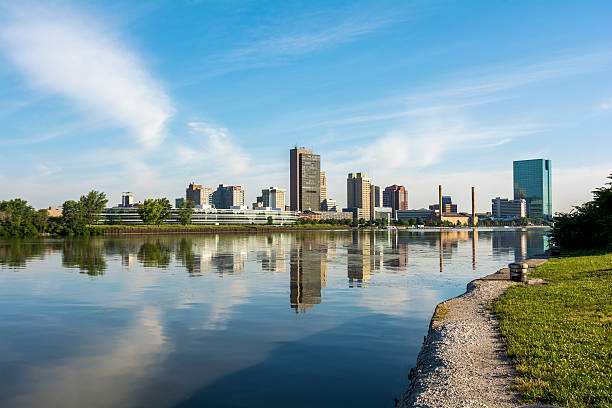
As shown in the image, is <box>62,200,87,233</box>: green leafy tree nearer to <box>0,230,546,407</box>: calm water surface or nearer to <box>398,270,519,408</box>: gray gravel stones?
<box>0,230,546,407</box>: calm water surface

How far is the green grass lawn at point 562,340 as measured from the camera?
10641 millimetres

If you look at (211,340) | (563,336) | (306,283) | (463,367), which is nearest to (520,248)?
(306,283)

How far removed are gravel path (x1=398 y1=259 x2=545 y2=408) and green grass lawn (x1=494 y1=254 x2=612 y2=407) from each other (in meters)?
0.49

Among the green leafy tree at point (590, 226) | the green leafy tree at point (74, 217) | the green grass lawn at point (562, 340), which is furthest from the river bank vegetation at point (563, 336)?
the green leafy tree at point (74, 217)

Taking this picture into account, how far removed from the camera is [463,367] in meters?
13.5

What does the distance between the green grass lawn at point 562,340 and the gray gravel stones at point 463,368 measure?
1.60ft

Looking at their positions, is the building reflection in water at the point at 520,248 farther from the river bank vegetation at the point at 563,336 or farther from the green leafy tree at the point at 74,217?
the green leafy tree at the point at 74,217

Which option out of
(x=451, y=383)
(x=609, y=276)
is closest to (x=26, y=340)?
(x=451, y=383)

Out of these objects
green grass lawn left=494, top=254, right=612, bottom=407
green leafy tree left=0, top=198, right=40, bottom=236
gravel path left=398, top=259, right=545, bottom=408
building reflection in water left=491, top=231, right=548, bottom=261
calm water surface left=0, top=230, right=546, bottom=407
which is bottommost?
building reflection in water left=491, top=231, right=548, bottom=261

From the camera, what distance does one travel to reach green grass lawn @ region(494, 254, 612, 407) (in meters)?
10.6

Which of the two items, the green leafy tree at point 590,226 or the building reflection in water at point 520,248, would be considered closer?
the green leafy tree at point 590,226

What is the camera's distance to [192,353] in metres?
19.0

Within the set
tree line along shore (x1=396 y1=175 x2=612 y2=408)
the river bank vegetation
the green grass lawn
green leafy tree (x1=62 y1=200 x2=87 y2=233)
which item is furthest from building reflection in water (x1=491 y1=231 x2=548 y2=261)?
green leafy tree (x1=62 y1=200 x2=87 y2=233)

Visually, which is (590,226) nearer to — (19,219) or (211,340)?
(211,340)
